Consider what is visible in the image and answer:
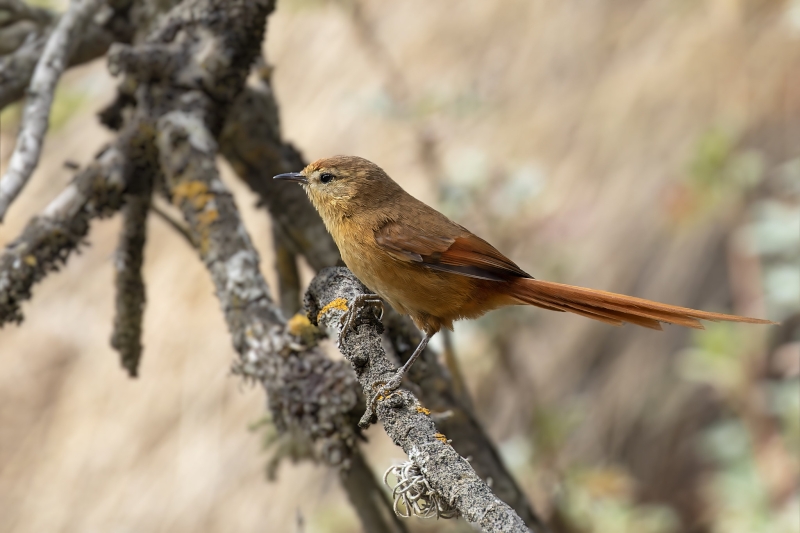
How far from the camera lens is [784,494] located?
3.75 meters


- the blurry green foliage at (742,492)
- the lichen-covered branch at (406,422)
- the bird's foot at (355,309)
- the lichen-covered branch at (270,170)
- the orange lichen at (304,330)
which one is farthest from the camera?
the blurry green foliage at (742,492)

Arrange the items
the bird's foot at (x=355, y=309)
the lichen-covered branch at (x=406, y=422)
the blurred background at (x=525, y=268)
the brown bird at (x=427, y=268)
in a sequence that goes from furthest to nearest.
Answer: the blurred background at (x=525, y=268), the brown bird at (x=427, y=268), the bird's foot at (x=355, y=309), the lichen-covered branch at (x=406, y=422)

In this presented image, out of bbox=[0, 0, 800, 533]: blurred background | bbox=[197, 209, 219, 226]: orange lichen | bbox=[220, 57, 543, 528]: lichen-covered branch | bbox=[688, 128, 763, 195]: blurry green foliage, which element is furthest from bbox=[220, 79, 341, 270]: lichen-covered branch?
bbox=[688, 128, 763, 195]: blurry green foliage

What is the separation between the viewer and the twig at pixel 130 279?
87.5 inches

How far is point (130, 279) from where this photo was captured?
7.33 feet

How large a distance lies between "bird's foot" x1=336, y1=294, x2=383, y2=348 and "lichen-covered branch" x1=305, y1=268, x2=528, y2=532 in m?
0.01

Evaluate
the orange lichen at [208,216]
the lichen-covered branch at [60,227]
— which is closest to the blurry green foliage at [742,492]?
the orange lichen at [208,216]

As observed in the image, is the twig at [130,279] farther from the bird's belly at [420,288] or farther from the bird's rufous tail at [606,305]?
the bird's rufous tail at [606,305]

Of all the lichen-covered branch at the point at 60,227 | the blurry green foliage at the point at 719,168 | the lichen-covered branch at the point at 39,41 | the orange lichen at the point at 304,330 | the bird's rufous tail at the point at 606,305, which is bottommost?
the bird's rufous tail at the point at 606,305

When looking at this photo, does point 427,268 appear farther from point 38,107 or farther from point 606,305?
point 38,107

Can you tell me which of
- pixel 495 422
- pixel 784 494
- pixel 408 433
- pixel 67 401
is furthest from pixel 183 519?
pixel 408 433

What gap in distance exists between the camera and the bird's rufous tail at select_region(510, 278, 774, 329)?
168 cm

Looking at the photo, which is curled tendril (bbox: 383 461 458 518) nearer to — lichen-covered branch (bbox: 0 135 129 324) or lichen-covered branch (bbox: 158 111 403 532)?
lichen-covered branch (bbox: 158 111 403 532)

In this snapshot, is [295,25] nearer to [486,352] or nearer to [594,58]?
[594,58]
